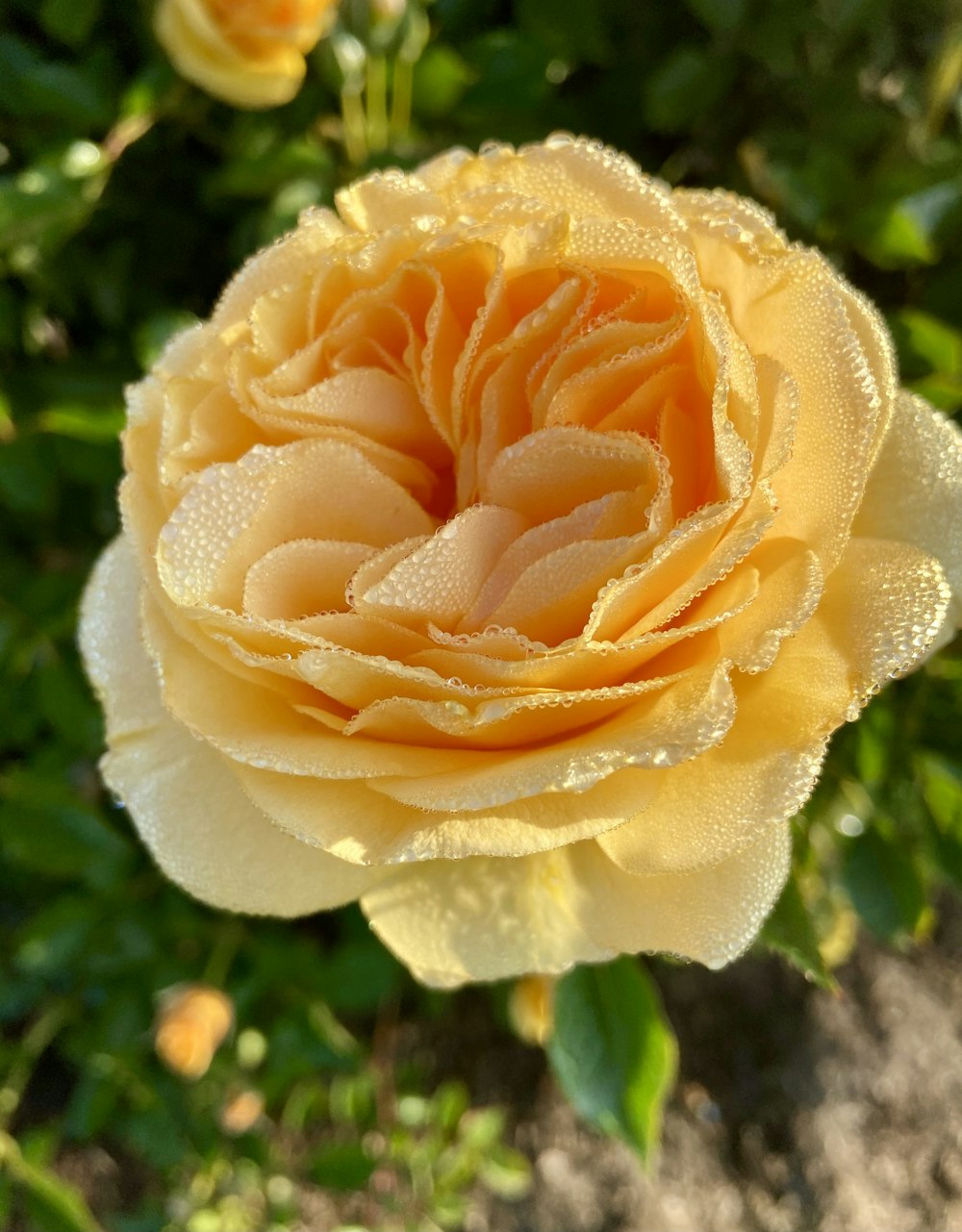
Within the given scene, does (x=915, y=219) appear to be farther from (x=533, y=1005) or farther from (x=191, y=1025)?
(x=191, y=1025)

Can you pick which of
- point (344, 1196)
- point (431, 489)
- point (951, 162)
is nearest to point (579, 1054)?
point (431, 489)

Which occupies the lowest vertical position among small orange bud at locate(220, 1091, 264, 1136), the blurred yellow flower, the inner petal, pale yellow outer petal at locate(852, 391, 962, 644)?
small orange bud at locate(220, 1091, 264, 1136)

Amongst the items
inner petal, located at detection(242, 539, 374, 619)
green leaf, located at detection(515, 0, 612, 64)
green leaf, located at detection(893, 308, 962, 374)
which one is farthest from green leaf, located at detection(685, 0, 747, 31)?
inner petal, located at detection(242, 539, 374, 619)

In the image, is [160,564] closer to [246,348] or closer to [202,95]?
[246,348]

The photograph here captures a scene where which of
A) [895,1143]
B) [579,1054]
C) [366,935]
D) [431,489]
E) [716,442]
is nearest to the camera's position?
[716,442]

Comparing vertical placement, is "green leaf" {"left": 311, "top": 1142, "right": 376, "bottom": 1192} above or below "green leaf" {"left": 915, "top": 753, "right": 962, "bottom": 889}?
below

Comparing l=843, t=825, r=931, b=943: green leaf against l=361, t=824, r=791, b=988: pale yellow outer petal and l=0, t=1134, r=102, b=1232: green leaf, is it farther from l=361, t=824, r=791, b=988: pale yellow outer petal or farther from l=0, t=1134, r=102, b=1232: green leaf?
l=0, t=1134, r=102, b=1232: green leaf

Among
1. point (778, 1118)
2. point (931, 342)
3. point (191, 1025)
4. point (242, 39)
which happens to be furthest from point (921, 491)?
point (778, 1118)
